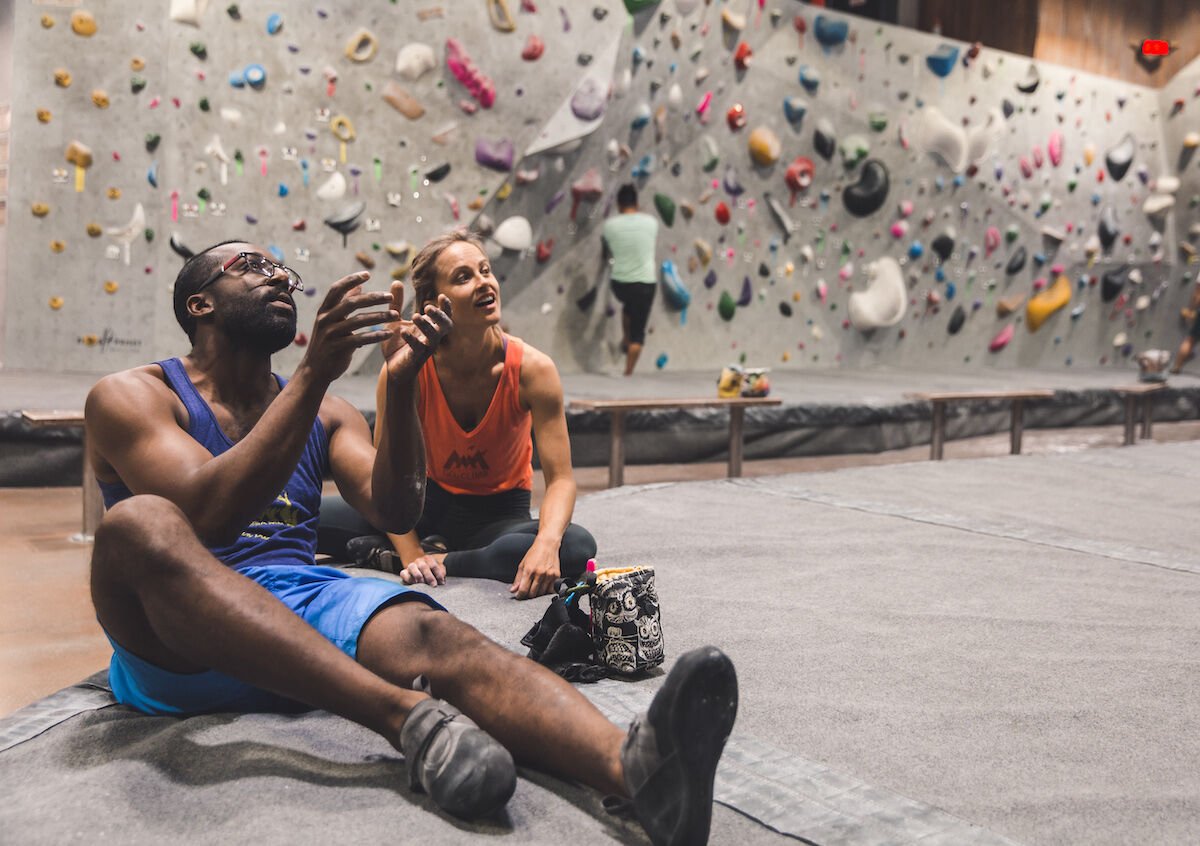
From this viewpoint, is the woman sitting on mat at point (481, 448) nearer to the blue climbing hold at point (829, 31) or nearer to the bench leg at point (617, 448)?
the bench leg at point (617, 448)

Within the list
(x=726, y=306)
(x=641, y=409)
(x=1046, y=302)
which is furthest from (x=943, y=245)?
(x=641, y=409)

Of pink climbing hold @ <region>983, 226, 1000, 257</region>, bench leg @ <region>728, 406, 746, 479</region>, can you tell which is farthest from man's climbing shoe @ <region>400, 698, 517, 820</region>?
pink climbing hold @ <region>983, 226, 1000, 257</region>

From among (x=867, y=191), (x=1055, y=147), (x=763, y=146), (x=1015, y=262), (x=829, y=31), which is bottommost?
(x=1015, y=262)

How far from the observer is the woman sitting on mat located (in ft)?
8.00

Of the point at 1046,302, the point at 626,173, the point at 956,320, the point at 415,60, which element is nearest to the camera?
the point at 415,60

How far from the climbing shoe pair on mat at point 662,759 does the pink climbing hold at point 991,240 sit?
9299 millimetres

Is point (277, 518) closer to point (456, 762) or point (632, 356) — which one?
point (456, 762)

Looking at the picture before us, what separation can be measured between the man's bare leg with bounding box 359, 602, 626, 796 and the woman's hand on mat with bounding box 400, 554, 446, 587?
85cm

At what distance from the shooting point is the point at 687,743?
118cm

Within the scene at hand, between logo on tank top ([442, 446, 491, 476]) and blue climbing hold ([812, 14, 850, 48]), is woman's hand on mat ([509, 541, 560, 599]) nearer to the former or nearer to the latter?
logo on tank top ([442, 446, 491, 476])

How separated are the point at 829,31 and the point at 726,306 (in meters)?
2.27

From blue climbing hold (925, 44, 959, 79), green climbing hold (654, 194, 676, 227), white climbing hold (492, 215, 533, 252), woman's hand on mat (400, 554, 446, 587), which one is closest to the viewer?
woman's hand on mat (400, 554, 446, 587)

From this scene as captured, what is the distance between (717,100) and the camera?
25.9ft

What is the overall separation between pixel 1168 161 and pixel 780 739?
37.4 ft
